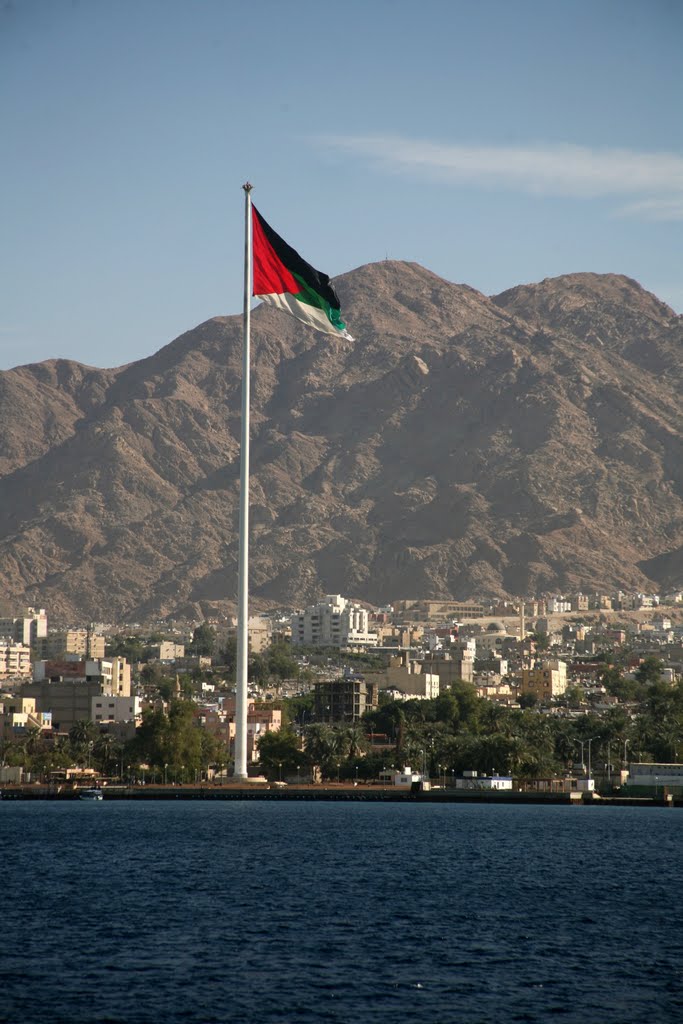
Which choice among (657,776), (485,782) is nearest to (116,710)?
(485,782)

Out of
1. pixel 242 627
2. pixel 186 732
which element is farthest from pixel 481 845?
pixel 186 732

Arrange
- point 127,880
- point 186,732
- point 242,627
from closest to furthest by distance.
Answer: point 127,880 → point 242,627 → point 186,732

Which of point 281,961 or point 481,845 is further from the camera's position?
point 481,845

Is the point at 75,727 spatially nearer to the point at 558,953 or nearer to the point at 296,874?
the point at 296,874

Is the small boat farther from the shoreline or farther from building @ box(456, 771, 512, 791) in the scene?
Result: building @ box(456, 771, 512, 791)

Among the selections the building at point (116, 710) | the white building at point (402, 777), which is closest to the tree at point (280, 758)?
the white building at point (402, 777)

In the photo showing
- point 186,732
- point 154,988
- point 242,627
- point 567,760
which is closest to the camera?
point 154,988

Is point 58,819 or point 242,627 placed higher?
point 242,627
